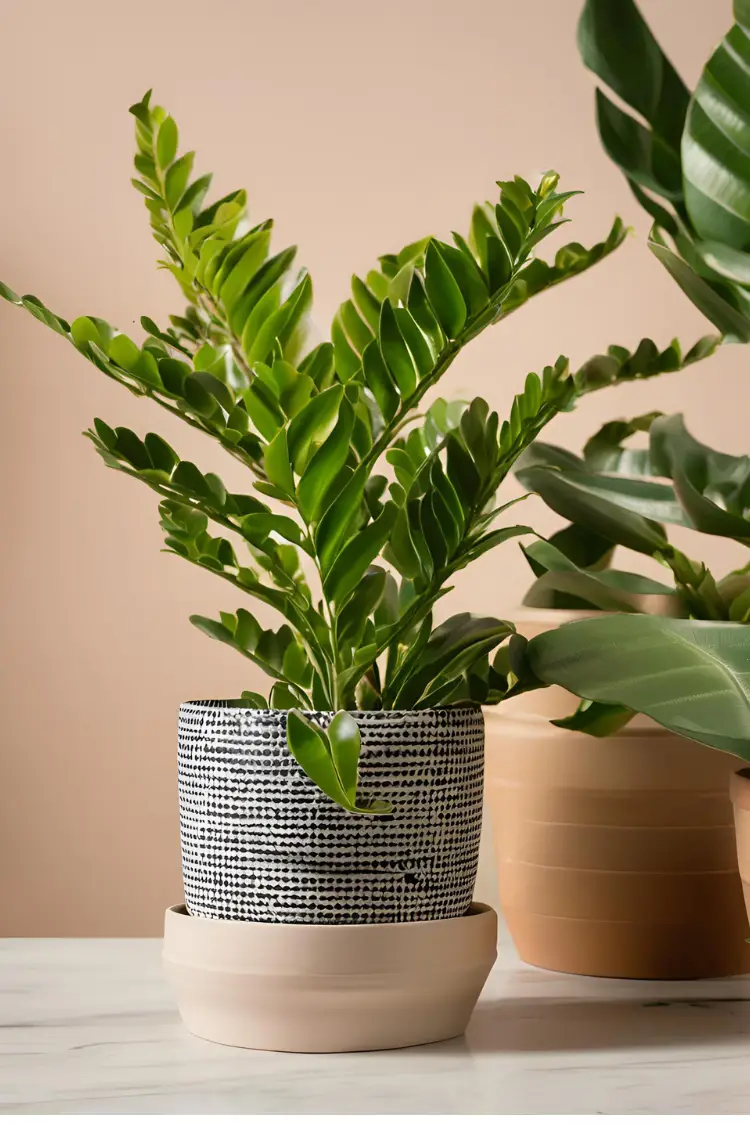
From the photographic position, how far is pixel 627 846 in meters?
0.72

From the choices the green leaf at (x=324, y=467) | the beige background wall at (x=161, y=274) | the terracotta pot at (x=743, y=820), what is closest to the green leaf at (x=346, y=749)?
the green leaf at (x=324, y=467)

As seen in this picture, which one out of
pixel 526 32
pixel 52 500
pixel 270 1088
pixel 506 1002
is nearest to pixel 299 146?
pixel 526 32

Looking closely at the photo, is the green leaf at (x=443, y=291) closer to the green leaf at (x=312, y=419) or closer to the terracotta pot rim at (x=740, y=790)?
the green leaf at (x=312, y=419)

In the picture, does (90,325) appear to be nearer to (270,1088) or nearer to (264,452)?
(264,452)

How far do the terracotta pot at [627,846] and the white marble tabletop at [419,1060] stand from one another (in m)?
0.03

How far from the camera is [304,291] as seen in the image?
1.95 ft

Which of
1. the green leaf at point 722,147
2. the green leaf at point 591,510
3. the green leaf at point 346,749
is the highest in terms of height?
the green leaf at point 722,147

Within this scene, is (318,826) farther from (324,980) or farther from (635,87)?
(635,87)

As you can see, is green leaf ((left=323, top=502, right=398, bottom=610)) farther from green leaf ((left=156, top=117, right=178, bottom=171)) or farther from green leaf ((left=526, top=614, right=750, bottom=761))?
green leaf ((left=156, top=117, right=178, bottom=171))

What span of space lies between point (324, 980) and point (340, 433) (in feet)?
0.82

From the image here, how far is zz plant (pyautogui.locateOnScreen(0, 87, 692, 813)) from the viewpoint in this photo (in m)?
0.54

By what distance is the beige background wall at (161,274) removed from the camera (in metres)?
1.51

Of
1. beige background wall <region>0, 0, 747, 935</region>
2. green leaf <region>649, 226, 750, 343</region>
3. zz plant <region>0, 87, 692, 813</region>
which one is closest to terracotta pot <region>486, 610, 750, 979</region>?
zz plant <region>0, 87, 692, 813</region>

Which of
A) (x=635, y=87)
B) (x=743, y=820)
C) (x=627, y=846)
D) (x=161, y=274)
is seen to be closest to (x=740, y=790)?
(x=743, y=820)
